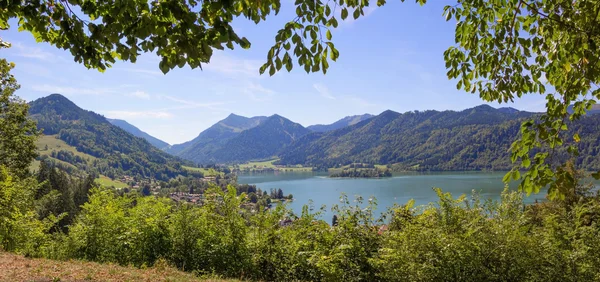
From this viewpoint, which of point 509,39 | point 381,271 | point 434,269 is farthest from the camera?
point 381,271

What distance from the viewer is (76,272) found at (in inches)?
279

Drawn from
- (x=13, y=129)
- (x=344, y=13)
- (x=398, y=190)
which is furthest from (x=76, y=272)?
(x=398, y=190)

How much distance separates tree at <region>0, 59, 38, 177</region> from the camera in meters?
15.2

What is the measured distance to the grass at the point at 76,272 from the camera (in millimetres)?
6629

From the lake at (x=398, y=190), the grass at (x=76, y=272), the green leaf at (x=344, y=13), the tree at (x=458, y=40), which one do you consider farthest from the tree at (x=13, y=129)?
the lake at (x=398, y=190)

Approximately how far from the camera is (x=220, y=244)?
28.7 ft

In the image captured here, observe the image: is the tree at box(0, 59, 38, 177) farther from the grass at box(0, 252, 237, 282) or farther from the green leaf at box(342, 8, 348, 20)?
the green leaf at box(342, 8, 348, 20)

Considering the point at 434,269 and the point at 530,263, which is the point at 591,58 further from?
the point at 530,263

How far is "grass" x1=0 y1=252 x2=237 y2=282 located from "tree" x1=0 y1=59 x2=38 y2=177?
31.2ft

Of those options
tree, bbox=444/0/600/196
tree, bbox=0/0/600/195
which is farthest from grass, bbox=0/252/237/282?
tree, bbox=444/0/600/196

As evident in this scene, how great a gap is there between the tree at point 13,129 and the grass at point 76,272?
9525 millimetres

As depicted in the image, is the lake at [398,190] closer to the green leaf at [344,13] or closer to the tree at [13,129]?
the tree at [13,129]

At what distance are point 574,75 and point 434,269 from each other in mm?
4480

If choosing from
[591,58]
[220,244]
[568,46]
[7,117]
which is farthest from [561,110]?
[7,117]
